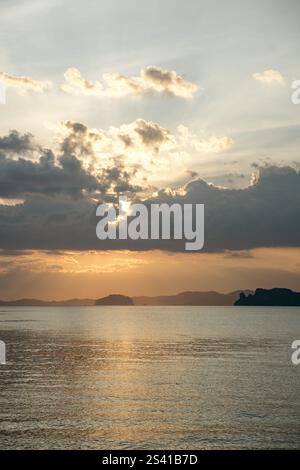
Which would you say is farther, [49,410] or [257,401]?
[257,401]

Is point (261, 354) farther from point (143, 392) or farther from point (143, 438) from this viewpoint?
point (143, 438)

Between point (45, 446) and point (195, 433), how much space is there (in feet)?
49.3

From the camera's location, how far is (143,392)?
252ft

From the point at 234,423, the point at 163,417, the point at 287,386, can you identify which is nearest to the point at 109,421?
the point at 163,417

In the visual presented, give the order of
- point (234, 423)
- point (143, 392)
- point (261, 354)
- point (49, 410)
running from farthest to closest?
point (261, 354) → point (143, 392) → point (49, 410) → point (234, 423)

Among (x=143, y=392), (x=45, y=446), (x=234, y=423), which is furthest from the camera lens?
(x=143, y=392)

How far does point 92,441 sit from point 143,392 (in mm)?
26257

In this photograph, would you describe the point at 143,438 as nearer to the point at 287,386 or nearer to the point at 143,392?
the point at 143,392

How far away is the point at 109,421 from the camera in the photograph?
192ft
